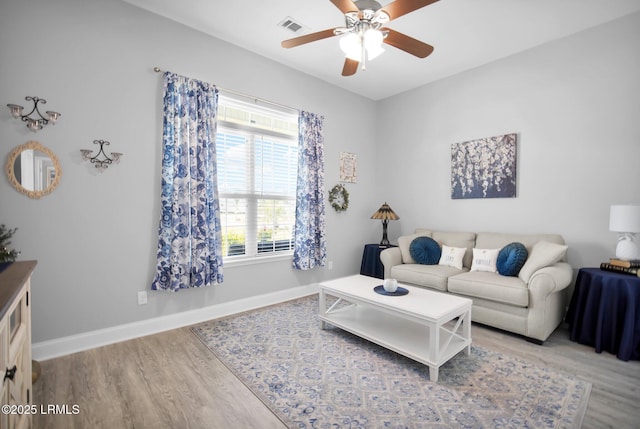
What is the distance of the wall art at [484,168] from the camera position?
3582 millimetres

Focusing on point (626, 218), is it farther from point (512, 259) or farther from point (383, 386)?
point (383, 386)

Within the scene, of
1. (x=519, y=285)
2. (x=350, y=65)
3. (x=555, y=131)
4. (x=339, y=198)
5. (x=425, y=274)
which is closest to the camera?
(x=350, y=65)

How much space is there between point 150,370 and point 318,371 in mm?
1255

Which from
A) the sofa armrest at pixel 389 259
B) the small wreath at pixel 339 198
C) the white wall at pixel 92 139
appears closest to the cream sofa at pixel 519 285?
the sofa armrest at pixel 389 259

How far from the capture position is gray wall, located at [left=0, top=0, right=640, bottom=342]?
2.35 m

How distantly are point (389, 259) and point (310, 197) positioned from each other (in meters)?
1.33

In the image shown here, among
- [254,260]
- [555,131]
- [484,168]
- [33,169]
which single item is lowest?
[254,260]

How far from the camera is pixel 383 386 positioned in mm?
1999

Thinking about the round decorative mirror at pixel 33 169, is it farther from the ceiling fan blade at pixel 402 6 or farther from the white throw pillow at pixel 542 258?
the white throw pillow at pixel 542 258

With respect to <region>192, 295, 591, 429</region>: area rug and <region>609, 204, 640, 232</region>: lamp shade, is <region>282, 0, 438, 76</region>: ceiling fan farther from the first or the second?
<region>192, 295, 591, 429</region>: area rug

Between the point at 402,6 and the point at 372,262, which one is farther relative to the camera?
the point at 372,262

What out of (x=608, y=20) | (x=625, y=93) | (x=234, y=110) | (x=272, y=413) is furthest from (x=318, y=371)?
(x=608, y=20)

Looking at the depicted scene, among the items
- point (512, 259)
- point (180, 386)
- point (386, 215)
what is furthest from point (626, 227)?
point (180, 386)

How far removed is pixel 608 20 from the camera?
290 cm
